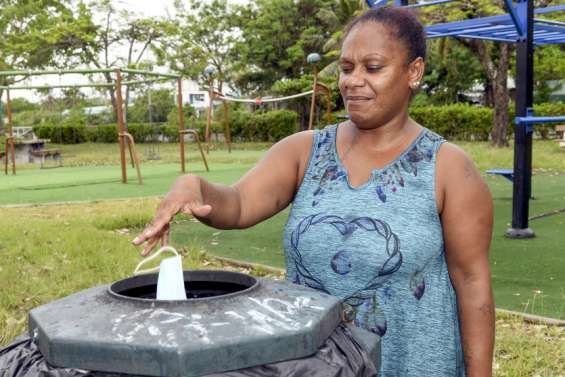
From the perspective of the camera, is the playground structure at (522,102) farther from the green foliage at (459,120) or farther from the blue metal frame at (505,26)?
the green foliage at (459,120)

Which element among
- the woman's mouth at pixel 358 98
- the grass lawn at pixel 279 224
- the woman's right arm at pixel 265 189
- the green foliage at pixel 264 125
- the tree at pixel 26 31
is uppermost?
the tree at pixel 26 31

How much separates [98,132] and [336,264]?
26034 mm

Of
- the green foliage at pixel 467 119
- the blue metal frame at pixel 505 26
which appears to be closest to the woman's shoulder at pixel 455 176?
the blue metal frame at pixel 505 26

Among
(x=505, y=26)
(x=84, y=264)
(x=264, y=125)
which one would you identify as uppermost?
(x=505, y=26)

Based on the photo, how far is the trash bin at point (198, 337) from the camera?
1.01 metres

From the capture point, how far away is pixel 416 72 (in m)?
1.71

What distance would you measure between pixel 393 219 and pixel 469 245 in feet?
0.72

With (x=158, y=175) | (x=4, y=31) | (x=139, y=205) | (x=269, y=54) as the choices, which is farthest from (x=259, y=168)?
(x=269, y=54)

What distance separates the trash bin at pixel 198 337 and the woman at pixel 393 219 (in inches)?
12.7

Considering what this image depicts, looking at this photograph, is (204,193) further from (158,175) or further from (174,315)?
(158,175)

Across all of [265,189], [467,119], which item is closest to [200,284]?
[265,189]

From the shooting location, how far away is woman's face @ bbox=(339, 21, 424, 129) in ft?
5.29

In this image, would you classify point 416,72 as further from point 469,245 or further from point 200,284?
point 200,284

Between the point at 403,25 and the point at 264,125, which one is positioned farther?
the point at 264,125
